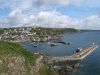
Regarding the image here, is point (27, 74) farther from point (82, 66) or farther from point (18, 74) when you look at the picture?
point (82, 66)

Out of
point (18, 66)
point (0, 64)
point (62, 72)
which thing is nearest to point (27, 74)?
point (18, 66)

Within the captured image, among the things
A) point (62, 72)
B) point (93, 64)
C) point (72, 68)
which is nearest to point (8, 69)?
point (62, 72)

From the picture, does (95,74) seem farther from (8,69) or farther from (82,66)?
(8,69)

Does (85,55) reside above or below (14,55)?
below

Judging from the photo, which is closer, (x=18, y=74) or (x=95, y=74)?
(x=18, y=74)

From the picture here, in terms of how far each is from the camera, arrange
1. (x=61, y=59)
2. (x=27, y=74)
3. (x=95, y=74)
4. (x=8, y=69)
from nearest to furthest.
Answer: (x=8, y=69), (x=27, y=74), (x=95, y=74), (x=61, y=59)

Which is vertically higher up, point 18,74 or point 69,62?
point 18,74

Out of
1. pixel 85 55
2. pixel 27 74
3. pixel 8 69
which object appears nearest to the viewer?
pixel 8 69

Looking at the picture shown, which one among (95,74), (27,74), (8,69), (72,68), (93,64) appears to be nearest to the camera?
(8,69)

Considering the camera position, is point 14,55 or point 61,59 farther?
point 61,59
